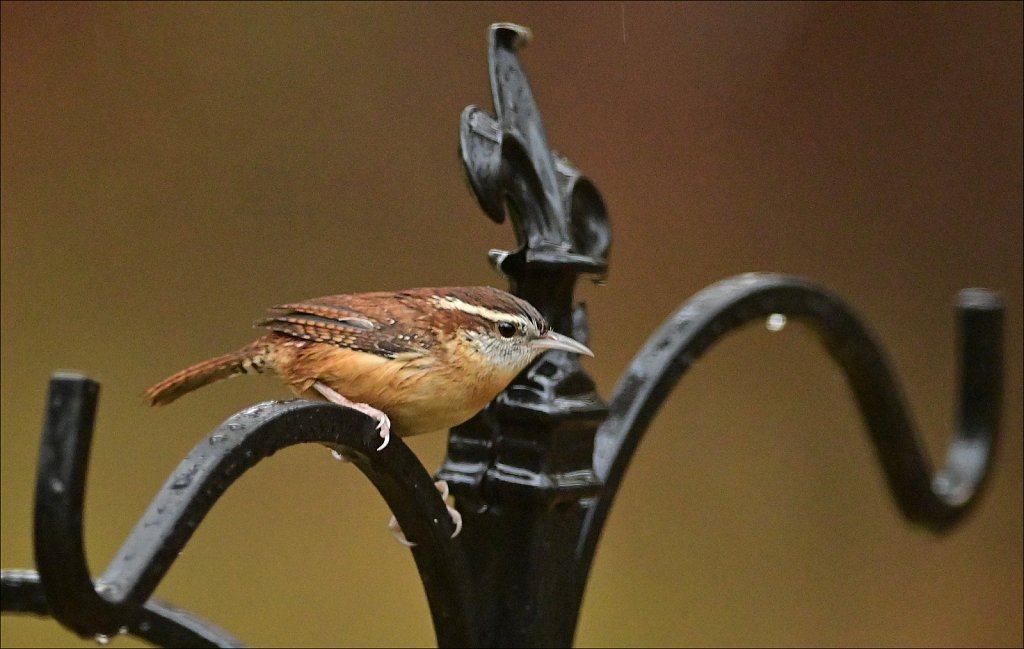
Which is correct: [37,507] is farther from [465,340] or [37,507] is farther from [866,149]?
[866,149]

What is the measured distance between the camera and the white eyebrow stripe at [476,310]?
91cm

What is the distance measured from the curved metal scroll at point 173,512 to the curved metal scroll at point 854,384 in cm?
17

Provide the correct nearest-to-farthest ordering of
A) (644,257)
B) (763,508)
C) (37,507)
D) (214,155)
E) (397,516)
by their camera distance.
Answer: (37,507), (397,516), (214,155), (644,257), (763,508)

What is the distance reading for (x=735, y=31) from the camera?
87.2 inches

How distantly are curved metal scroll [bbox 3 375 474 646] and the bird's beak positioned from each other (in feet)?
0.47

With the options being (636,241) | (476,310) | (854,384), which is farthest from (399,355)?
(636,241)

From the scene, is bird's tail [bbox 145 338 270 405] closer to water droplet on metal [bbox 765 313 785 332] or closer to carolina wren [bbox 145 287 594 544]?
carolina wren [bbox 145 287 594 544]

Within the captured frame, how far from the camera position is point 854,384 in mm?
1384

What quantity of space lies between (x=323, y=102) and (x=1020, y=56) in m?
1.39

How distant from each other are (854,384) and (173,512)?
967mm

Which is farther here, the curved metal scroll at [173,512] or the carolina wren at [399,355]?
the carolina wren at [399,355]

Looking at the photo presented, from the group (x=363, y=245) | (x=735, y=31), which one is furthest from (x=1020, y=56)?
(x=363, y=245)

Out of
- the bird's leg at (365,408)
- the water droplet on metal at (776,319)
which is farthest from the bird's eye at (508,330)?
the water droplet on metal at (776,319)

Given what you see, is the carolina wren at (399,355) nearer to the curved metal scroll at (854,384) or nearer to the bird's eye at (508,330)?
the bird's eye at (508,330)
